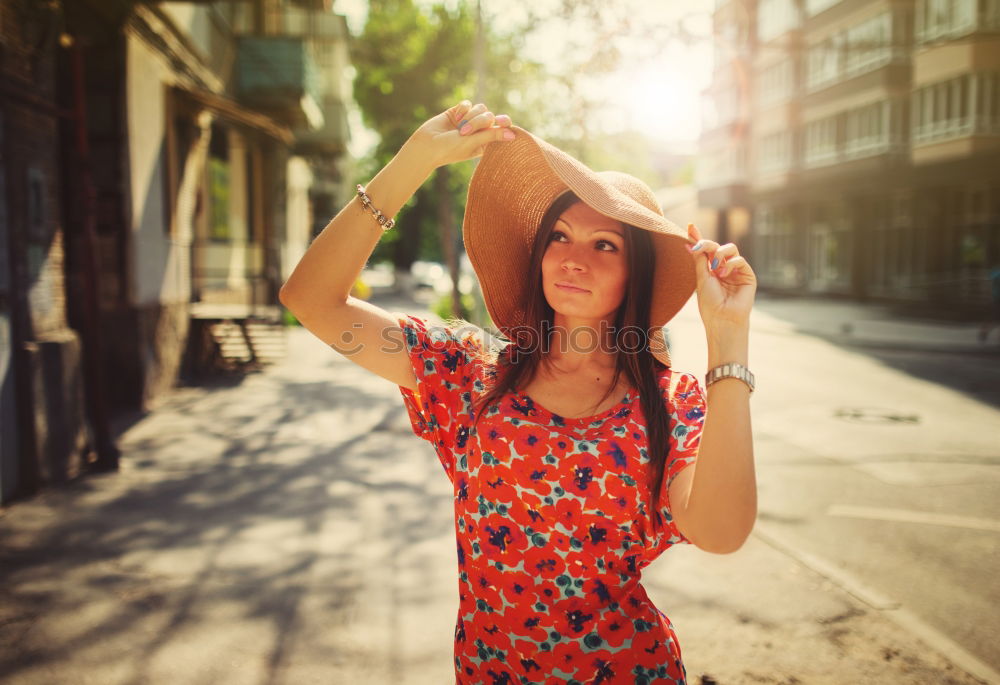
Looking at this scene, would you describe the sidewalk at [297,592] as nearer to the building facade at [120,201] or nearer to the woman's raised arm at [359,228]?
the building facade at [120,201]

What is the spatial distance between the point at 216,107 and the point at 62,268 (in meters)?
5.69

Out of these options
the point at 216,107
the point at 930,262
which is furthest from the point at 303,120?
the point at 930,262

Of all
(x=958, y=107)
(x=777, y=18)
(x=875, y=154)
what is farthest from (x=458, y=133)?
(x=777, y=18)

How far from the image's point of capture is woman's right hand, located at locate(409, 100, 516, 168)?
6.30ft

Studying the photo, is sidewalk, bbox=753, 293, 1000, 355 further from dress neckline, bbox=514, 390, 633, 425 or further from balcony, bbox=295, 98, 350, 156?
dress neckline, bbox=514, 390, 633, 425

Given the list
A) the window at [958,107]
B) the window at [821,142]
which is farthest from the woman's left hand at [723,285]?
the window at [821,142]

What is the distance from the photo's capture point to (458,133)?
1.94 meters

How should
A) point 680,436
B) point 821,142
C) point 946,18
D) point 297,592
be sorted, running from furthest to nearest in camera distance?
point 821,142 < point 946,18 < point 297,592 < point 680,436

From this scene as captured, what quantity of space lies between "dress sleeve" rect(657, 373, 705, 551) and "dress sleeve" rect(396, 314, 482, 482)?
1.67ft

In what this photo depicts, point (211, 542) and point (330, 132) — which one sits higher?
point (330, 132)

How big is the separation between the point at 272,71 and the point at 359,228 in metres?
15.5

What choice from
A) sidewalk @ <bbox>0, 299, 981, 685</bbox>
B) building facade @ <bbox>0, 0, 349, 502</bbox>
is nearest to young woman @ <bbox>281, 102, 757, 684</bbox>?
sidewalk @ <bbox>0, 299, 981, 685</bbox>

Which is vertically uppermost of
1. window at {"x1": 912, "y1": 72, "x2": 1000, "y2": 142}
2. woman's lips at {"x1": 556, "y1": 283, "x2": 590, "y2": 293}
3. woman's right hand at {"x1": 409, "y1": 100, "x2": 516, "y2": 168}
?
window at {"x1": 912, "y1": 72, "x2": 1000, "y2": 142}
